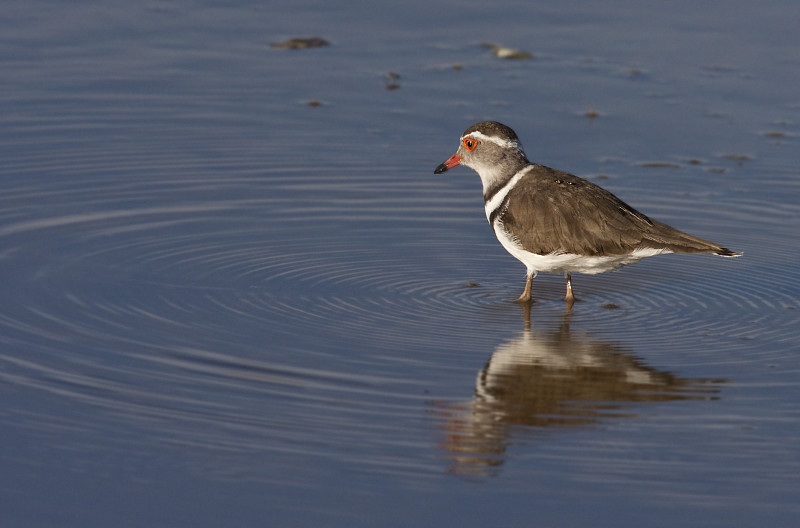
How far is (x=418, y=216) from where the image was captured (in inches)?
556

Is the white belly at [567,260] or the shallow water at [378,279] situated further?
the white belly at [567,260]

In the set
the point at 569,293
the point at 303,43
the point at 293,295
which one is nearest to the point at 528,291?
the point at 569,293

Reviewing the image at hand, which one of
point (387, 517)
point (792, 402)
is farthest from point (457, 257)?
point (387, 517)

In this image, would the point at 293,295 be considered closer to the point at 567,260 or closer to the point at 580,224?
the point at 567,260

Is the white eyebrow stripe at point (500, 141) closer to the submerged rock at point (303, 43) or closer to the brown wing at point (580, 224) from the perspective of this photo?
the brown wing at point (580, 224)

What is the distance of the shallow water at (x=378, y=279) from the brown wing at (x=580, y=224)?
614 millimetres

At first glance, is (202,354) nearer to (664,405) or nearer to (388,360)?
(388,360)

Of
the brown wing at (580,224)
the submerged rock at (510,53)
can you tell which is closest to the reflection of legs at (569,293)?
the brown wing at (580,224)

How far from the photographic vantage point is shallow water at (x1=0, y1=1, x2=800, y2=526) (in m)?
8.05

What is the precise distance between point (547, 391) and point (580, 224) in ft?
8.25

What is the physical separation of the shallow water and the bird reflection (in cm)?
3

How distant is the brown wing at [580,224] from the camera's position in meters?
11.6

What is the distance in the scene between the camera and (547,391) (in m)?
9.79

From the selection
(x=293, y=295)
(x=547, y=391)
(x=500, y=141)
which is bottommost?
(x=547, y=391)
